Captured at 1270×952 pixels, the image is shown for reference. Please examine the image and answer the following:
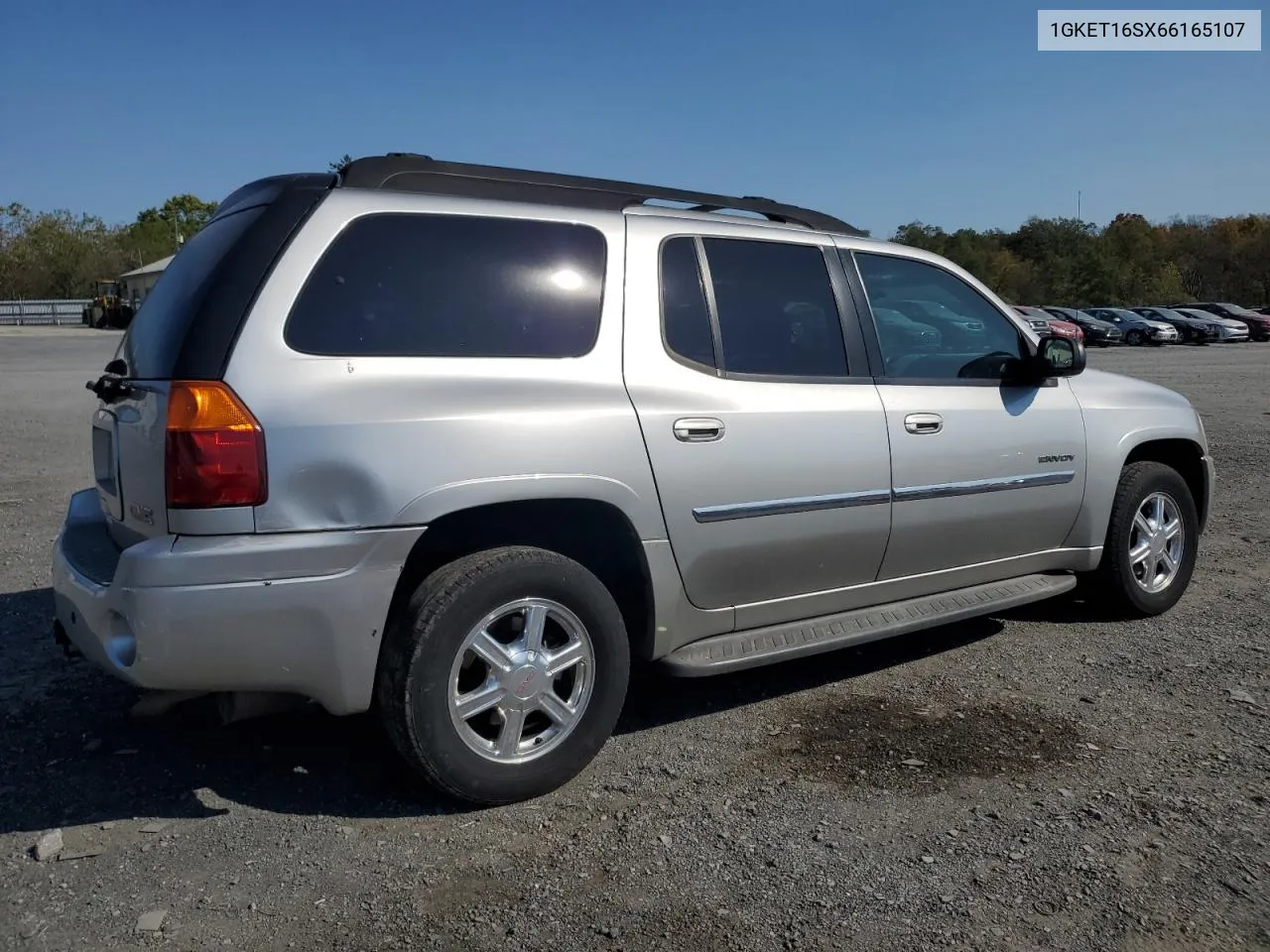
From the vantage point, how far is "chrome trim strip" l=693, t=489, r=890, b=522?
12.4 ft

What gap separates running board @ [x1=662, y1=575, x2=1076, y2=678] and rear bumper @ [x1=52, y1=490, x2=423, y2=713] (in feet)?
3.71

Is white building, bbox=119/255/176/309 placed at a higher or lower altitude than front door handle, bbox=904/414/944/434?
higher

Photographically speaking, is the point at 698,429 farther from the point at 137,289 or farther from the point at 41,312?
→ the point at 41,312

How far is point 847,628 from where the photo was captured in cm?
418

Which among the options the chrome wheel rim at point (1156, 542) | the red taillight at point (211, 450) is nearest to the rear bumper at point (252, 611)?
the red taillight at point (211, 450)

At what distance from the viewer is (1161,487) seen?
5.37 metres

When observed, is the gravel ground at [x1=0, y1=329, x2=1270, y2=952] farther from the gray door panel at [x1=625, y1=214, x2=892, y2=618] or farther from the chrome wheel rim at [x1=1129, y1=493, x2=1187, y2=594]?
the gray door panel at [x1=625, y1=214, x2=892, y2=618]

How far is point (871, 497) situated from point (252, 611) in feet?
7.57

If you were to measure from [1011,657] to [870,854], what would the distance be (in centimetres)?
204

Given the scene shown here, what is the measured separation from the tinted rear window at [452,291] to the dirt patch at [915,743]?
1629mm

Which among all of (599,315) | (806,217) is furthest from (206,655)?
(806,217)

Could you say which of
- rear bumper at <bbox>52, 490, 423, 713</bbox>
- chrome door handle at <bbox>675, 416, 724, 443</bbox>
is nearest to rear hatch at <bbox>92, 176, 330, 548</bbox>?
rear bumper at <bbox>52, 490, 423, 713</bbox>

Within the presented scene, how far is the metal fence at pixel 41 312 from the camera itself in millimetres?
60572

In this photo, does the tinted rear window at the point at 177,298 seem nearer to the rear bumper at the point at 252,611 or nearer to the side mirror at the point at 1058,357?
the rear bumper at the point at 252,611
